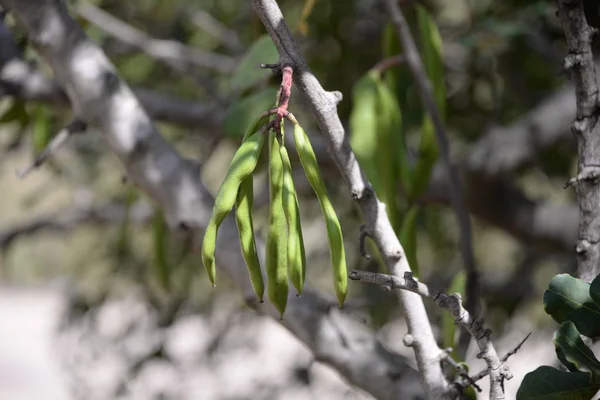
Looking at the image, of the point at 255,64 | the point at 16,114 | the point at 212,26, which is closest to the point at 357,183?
the point at 255,64

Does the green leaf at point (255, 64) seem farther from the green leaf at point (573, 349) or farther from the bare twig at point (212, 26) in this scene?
the bare twig at point (212, 26)

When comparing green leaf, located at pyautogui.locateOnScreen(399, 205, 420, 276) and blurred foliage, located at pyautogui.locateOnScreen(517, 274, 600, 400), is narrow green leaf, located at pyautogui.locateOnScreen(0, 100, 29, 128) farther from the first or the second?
blurred foliage, located at pyautogui.locateOnScreen(517, 274, 600, 400)

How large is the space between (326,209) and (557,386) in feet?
0.53

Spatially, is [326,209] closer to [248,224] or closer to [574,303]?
[248,224]

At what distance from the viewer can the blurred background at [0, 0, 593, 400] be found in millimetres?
1093

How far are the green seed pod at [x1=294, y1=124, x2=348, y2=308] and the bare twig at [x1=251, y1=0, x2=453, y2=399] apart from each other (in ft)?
0.08

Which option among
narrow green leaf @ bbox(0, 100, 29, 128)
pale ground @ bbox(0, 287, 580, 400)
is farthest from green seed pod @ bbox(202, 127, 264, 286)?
pale ground @ bbox(0, 287, 580, 400)

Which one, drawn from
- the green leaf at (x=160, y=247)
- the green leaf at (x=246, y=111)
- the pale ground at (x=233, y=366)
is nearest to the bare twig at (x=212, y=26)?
the pale ground at (x=233, y=366)

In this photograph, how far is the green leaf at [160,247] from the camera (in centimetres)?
87

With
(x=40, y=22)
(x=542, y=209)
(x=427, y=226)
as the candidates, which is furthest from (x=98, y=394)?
(x=40, y=22)

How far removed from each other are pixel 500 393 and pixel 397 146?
25 centimetres

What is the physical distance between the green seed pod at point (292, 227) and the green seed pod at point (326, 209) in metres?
0.01

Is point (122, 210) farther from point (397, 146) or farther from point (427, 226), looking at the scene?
point (397, 146)

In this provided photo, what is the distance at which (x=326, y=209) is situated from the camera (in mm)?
431
